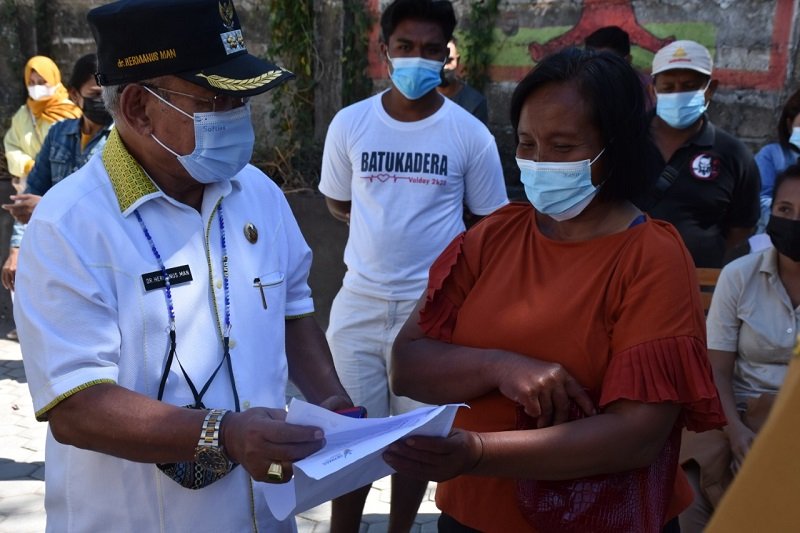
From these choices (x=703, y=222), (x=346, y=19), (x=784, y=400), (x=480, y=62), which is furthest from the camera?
(x=346, y=19)

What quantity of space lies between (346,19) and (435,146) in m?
3.82

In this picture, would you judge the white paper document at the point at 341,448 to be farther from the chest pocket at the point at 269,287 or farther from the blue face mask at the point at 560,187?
the blue face mask at the point at 560,187

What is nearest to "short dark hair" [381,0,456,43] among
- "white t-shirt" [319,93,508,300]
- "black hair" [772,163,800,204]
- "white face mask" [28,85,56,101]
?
"white t-shirt" [319,93,508,300]

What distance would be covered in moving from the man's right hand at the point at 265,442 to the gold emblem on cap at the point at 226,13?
3.06 ft

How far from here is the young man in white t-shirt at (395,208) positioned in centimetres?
395

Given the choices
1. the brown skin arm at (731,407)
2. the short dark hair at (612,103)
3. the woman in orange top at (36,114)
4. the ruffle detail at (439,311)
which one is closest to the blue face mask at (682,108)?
the brown skin arm at (731,407)

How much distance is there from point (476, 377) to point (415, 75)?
2421mm

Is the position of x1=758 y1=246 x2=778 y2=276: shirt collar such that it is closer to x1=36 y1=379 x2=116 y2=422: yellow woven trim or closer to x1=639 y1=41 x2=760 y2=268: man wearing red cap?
x1=639 y1=41 x2=760 y2=268: man wearing red cap

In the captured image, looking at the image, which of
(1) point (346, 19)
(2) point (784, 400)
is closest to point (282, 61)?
(1) point (346, 19)

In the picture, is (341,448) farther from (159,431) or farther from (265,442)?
(159,431)

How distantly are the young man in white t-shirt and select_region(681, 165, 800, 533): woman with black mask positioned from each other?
1.26m

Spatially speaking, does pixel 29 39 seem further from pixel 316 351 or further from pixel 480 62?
pixel 316 351

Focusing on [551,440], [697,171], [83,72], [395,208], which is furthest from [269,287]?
[83,72]

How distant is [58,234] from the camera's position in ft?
6.01
